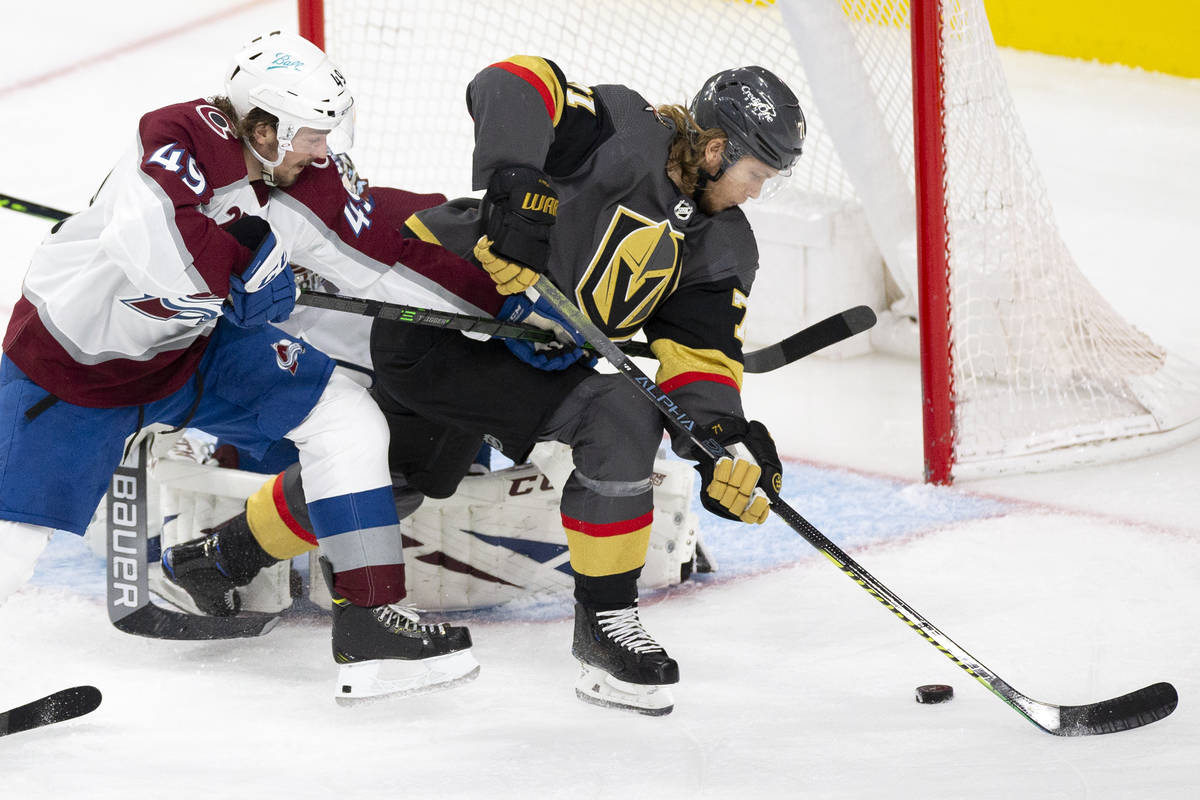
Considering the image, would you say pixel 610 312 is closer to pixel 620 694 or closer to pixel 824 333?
pixel 824 333

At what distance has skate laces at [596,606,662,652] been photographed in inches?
91.0

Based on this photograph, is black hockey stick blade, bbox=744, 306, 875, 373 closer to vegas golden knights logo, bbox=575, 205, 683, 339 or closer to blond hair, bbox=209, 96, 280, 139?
vegas golden knights logo, bbox=575, 205, 683, 339

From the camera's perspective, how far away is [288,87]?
7.37 ft

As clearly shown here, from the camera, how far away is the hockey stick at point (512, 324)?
7.72ft

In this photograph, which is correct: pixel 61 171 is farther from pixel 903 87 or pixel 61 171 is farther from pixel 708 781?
pixel 708 781

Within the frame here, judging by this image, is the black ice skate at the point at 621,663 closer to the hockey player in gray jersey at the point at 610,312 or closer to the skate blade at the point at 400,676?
the hockey player in gray jersey at the point at 610,312

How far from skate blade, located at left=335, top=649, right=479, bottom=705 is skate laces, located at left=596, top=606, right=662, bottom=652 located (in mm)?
206

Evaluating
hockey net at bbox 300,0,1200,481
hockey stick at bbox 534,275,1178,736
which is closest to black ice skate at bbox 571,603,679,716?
hockey stick at bbox 534,275,1178,736

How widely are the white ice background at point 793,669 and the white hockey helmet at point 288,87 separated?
2.78ft

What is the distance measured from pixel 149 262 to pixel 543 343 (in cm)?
64

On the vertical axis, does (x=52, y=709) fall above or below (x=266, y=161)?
below

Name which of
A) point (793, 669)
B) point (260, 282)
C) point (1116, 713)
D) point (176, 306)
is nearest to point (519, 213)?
point (260, 282)

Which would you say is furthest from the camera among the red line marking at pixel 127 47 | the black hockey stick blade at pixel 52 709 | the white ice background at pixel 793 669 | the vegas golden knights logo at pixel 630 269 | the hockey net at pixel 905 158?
the red line marking at pixel 127 47

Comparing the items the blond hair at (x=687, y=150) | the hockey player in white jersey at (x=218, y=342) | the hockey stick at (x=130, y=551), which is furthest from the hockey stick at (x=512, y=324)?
the hockey stick at (x=130, y=551)
